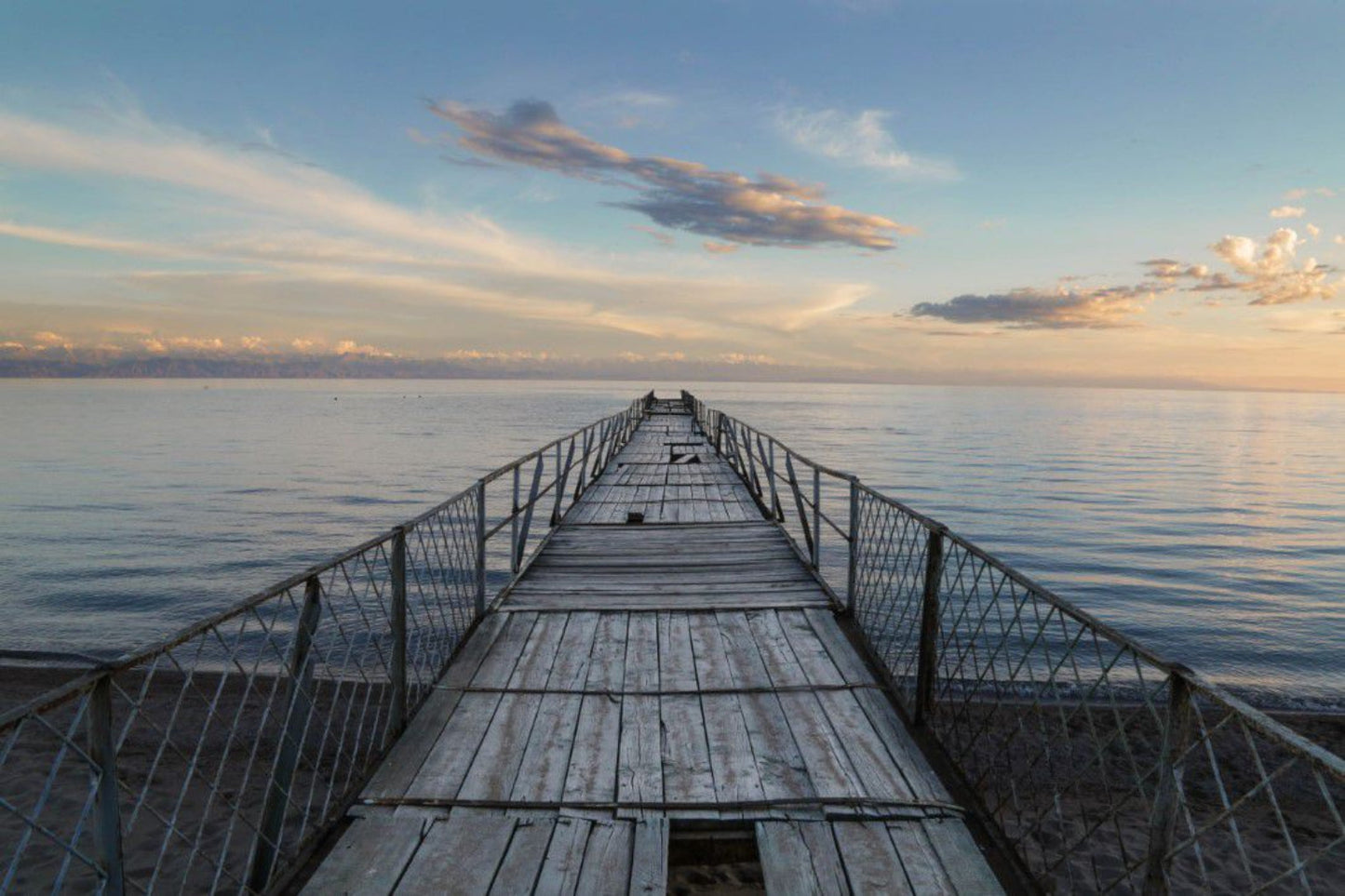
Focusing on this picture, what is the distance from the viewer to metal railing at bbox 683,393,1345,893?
2931 millimetres

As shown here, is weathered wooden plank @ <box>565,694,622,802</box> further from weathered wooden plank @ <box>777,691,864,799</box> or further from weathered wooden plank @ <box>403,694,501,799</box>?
weathered wooden plank @ <box>777,691,864,799</box>

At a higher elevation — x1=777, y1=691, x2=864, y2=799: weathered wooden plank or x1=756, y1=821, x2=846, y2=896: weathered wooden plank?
x1=777, y1=691, x2=864, y2=799: weathered wooden plank

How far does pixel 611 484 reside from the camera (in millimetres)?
16797

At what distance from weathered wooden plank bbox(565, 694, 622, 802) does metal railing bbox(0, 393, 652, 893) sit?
4.08 ft

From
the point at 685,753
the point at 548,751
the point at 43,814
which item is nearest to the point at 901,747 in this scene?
the point at 685,753

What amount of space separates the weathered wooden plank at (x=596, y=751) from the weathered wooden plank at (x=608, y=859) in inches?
A: 10.5

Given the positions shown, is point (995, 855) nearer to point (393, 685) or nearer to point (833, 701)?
point (833, 701)

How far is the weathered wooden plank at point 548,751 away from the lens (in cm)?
448

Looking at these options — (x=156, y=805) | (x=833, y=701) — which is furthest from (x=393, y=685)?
(x=156, y=805)

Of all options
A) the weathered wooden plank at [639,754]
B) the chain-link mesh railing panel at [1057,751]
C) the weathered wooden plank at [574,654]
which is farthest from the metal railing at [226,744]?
the chain-link mesh railing panel at [1057,751]

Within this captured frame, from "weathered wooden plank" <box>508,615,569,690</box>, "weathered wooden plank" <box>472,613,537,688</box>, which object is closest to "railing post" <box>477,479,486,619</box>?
"weathered wooden plank" <box>472,613,537,688</box>

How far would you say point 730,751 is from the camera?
195 inches

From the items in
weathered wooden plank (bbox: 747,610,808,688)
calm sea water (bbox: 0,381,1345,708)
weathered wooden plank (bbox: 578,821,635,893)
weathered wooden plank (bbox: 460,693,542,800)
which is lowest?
calm sea water (bbox: 0,381,1345,708)

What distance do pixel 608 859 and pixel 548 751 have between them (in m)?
1.16
